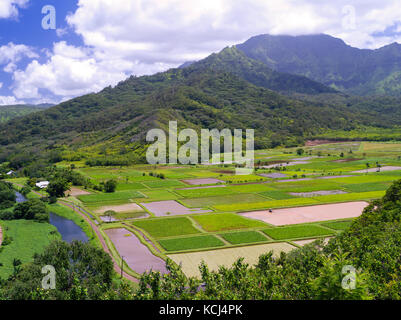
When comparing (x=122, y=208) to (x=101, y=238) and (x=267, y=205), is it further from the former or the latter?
(x=267, y=205)

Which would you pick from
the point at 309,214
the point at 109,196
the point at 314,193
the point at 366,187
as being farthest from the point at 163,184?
the point at 366,187

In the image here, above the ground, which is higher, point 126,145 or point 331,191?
point 126,145

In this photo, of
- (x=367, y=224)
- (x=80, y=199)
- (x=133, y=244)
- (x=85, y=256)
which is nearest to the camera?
(x=85, y=256)

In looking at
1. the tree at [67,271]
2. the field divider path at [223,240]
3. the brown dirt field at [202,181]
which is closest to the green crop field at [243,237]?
the field divider path at [223,240]

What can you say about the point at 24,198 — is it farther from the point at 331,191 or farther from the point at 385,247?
the point at 385,247

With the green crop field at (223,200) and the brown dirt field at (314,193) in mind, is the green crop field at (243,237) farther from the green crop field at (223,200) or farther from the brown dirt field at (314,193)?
the brown dirt field at (314,193)

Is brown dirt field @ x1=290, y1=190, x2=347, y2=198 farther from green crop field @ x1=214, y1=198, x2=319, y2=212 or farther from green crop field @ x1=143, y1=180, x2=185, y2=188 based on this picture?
green crop field @ x1=143, y1=180, x2=185, y2=188
